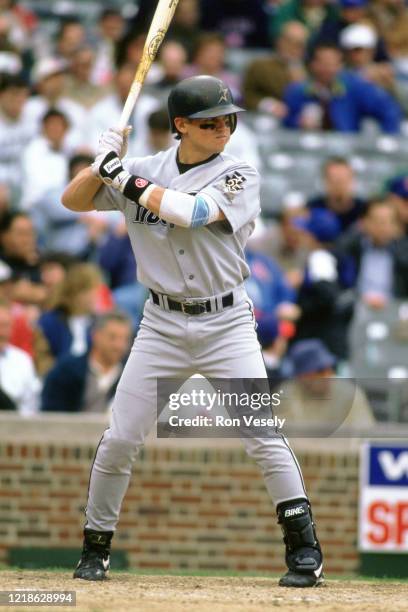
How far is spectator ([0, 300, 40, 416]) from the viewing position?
9328mm

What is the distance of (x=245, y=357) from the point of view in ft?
19.9

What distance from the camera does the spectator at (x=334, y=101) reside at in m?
13.2

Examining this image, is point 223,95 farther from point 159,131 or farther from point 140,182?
point 159,131

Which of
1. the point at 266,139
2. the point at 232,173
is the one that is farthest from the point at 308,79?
the point at 232,173

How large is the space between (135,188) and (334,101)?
7.74m

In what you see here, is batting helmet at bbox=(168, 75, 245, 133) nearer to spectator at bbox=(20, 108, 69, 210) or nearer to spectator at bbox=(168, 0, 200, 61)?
spectator at bbox=(20, 108, 69, 210)

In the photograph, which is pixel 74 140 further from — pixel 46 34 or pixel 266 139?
pixel 46 34

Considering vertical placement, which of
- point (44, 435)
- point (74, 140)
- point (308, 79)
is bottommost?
point (44, 435)

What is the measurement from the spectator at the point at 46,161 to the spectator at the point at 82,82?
0.78 meters

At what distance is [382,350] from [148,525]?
242cm

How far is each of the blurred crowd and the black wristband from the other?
316 cm

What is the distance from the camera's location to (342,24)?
48.7ft

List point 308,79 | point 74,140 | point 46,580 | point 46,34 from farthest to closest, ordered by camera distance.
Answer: point 46,34
point 308,79
point 74,140
point 46,580

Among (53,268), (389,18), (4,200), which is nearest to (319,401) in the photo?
(53,268)
